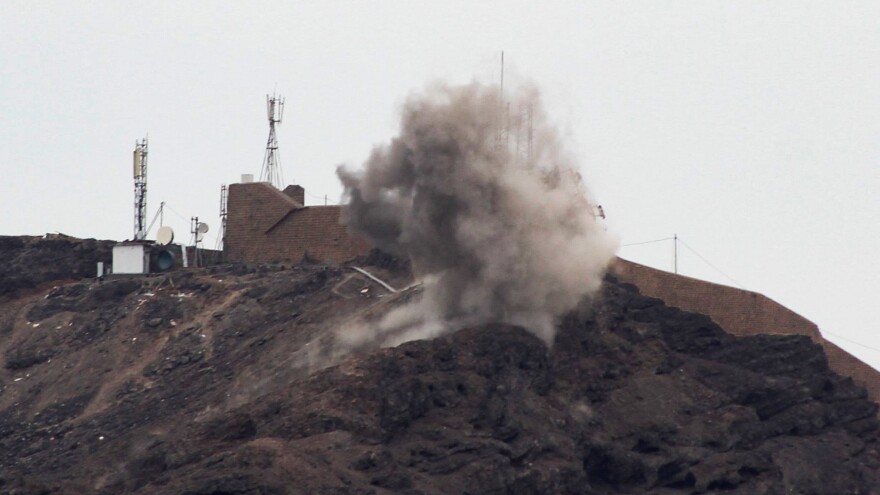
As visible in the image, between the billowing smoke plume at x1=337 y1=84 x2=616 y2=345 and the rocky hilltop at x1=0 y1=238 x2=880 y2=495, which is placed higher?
the billowing smoke plume at x1=337 y1=84 x2=616 y2=345

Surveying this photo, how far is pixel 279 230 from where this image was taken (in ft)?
323

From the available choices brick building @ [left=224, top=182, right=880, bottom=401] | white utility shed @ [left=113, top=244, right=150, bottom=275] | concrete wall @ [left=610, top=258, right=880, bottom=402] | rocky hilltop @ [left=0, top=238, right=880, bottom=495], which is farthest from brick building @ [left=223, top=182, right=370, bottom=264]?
concrete wall @ [left=610, top=258, right=880, bottom=402]

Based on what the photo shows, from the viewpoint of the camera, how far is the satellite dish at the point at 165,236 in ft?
330

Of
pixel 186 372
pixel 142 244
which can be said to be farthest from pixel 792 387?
pixel 142 244

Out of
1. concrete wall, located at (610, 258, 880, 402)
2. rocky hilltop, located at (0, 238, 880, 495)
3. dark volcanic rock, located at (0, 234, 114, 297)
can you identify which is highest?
dark volcanic rock, located at (0, 234, 114, 297)

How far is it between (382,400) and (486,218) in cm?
1183

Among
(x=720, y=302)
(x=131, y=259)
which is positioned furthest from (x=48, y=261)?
(x=720, y=302)

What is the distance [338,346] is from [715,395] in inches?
579

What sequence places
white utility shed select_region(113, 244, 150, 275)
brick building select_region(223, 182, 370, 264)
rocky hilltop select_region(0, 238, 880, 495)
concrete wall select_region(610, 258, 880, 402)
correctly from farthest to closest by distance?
1. white utility shed select_region(113, 244, 150, 275)
2. brick building select_region(223, 182, 370, 264)
3. concrete wall select_region(610, 258, 880, 402)
4. rocky hilltop select_region(0, 238, 880, 495)

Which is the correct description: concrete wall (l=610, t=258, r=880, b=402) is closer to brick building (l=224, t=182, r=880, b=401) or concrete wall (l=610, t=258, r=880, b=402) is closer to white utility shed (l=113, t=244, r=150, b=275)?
brick building (l=224, t=182, r=880, b=401)

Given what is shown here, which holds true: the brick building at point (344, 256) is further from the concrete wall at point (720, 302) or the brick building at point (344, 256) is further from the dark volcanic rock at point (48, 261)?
the dark volcanic rock at point (48, 261)

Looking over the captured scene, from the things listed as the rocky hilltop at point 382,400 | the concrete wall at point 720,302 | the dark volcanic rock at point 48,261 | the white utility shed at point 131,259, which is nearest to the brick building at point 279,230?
the rocky hilltop at point 382,400

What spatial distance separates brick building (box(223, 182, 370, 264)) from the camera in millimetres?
96875

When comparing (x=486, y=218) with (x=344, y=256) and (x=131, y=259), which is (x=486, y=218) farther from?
(x=131, y=259)
